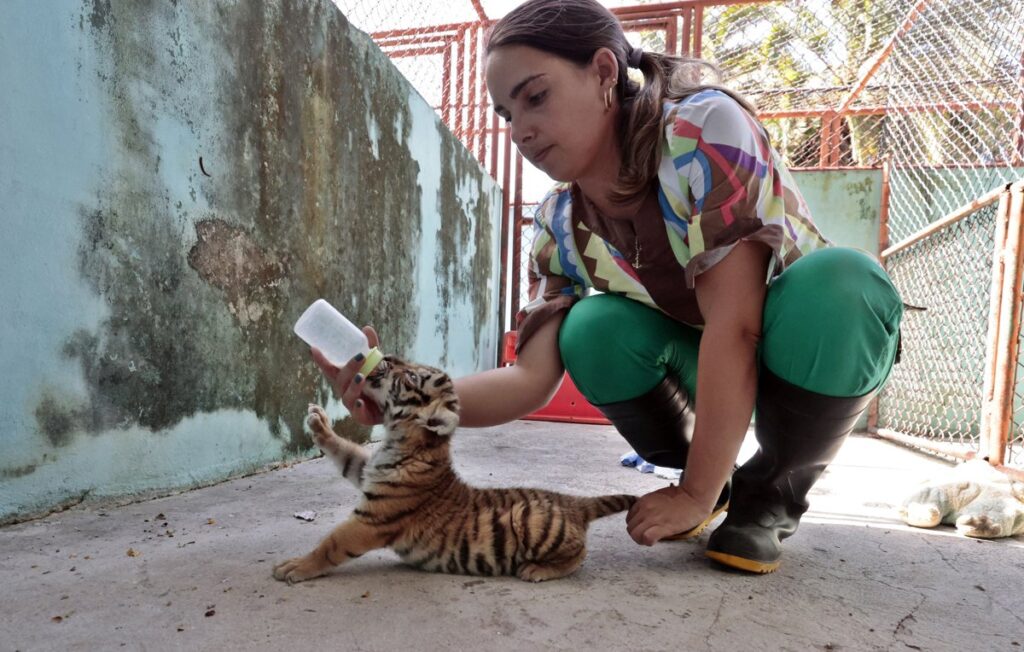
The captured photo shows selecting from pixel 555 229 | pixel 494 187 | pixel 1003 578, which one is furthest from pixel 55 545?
pixel 494 187

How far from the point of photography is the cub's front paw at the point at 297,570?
4.60 ft

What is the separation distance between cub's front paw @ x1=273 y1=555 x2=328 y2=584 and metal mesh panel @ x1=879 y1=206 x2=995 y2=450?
11.9 ft

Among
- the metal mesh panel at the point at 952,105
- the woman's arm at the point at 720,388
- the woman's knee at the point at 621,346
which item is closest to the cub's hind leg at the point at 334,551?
the woman's arm at the point at 720,388

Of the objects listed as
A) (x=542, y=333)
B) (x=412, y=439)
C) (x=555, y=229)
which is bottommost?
(x=412, y=439)

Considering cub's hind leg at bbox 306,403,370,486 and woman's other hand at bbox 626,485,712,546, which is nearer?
woman's other hand at bbox 626,485,712,546

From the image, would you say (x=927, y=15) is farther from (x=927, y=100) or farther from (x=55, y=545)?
(x=55, y=545)

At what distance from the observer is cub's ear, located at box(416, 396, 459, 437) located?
5.50 feet

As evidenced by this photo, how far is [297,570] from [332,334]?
654mm

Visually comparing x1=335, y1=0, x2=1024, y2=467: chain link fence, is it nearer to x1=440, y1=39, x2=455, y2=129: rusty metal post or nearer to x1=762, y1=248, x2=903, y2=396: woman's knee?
x1=440, y1=39, x2=455, y2=129: rusty metal post

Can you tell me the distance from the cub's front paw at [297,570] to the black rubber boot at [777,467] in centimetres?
96

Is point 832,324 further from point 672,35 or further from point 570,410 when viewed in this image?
point 672,35

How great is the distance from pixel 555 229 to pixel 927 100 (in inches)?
155

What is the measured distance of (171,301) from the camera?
2.22 m

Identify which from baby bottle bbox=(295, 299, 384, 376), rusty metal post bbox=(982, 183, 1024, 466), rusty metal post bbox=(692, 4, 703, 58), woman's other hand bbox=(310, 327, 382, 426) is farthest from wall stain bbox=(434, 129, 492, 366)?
rusty metal post bbox=(982, 183, 1024, 466)
